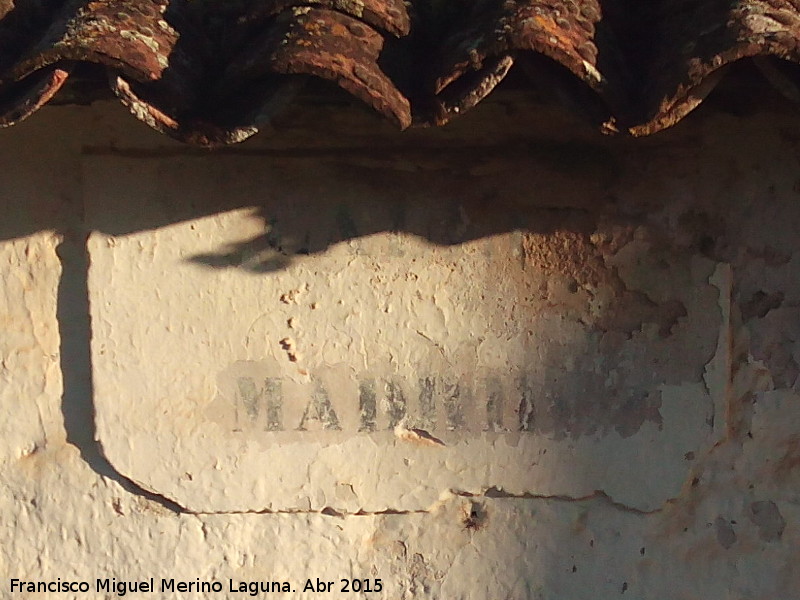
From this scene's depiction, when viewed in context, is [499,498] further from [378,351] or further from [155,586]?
[155,586]

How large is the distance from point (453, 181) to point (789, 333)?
643 mm

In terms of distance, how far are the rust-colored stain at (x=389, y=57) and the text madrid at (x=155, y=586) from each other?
82 centimetres

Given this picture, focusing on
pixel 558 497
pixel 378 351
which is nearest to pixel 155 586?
pixel 378 351

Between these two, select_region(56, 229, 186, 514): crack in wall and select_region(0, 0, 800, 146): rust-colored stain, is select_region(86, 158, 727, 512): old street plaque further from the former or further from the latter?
select_region(0, 0, 800, 146): rust-colored stain

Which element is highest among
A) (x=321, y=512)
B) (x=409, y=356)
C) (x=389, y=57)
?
(x=389, y=57)

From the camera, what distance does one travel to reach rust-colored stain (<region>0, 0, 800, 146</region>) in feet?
2.86

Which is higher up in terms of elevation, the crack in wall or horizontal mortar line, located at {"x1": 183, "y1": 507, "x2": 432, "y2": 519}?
the crack in wall

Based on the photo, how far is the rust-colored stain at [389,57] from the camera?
87cm

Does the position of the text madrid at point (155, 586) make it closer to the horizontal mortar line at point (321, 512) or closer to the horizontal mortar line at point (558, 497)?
the horizontal mortar line at point (321, 512)

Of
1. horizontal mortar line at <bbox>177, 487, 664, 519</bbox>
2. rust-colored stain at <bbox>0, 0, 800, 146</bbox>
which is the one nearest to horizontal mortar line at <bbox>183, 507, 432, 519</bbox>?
horizontal mortar line at <bbox>177, 487, 664, 519</bbox>

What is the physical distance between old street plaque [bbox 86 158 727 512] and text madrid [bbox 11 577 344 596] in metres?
0.15

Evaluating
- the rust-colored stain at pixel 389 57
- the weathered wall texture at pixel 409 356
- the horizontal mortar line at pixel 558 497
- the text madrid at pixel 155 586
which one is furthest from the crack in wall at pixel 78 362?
the horizontal mortar line at pixel 558 497

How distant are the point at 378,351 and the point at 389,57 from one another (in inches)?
20.4

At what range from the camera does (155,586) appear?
1.33 m
